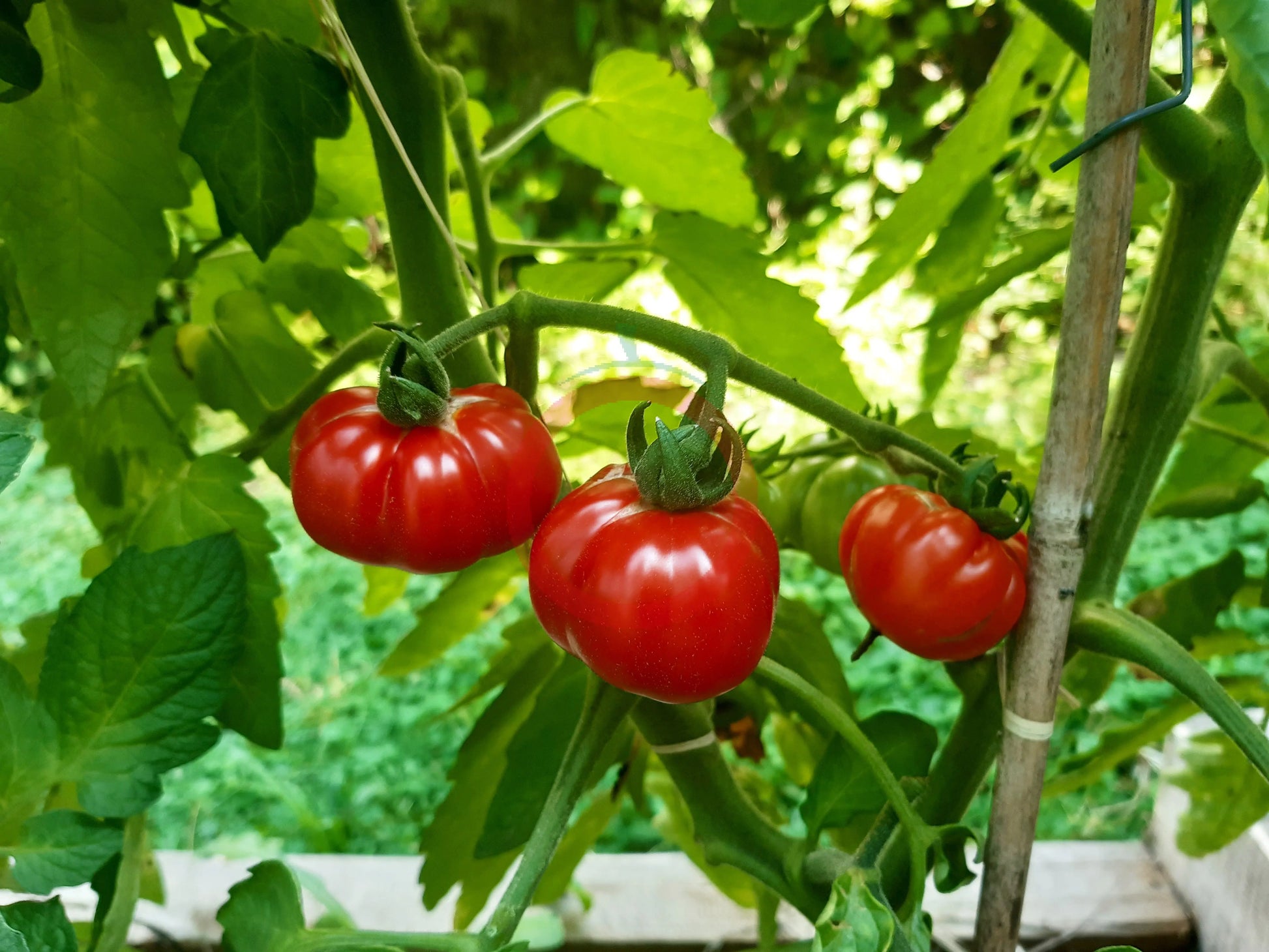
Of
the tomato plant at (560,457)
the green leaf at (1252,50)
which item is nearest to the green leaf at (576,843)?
the tomato plant at (560,457)

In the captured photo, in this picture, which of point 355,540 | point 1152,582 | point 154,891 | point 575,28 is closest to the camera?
point 355,540

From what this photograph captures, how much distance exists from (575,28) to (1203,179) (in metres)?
2.60

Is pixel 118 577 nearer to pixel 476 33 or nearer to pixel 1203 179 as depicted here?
pixel 1203 179

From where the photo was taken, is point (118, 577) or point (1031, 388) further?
point (1031, 388)

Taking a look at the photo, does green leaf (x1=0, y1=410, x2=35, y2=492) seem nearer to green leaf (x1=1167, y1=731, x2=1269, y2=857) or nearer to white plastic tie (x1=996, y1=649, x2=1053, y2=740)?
white plastic tie (x1=996, y1=649, x2=1053, y2=740)

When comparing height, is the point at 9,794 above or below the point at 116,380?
below

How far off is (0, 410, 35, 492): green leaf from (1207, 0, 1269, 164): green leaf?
0.36 m

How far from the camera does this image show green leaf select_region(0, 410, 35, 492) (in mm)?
291

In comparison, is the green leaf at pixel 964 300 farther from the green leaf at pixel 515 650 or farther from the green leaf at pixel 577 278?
the green leaf at pixel 515 650

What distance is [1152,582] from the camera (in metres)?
1.57

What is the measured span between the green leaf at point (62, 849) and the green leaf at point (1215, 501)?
57cm

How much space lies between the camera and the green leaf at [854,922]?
1.15ft

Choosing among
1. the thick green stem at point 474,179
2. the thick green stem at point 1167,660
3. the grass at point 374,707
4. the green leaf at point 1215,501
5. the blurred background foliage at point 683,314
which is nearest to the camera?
the thick green stem at point 1167,660

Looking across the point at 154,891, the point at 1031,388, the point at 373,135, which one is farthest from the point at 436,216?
the point at 1031,388
